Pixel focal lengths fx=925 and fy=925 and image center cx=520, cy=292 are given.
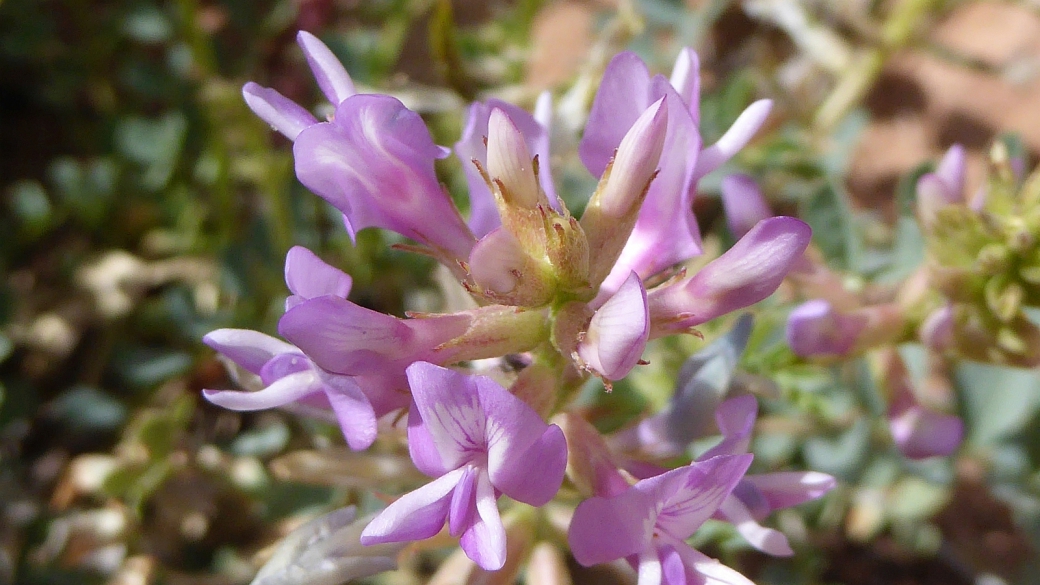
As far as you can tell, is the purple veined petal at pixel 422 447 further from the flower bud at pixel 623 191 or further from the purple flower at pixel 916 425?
the purple flower at pixel 916 425

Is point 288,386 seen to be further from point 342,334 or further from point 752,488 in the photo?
point 752,488

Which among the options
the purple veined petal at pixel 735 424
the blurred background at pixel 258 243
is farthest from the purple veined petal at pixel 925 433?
the purple veined petal at pixel 735 424

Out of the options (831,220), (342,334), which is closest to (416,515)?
(342,334)

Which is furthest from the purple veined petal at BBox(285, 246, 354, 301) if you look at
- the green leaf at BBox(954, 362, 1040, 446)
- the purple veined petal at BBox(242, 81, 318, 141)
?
the green leaf at BBox(954, 362, 1040, 446)

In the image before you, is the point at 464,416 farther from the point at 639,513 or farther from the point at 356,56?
the point at 356,56

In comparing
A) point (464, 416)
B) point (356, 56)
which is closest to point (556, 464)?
point (464, 416)

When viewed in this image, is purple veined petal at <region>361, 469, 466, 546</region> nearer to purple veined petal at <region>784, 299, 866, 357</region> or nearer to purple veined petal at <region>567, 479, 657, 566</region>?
purple veined petal at <region>567, 479, 657, 566</region>
